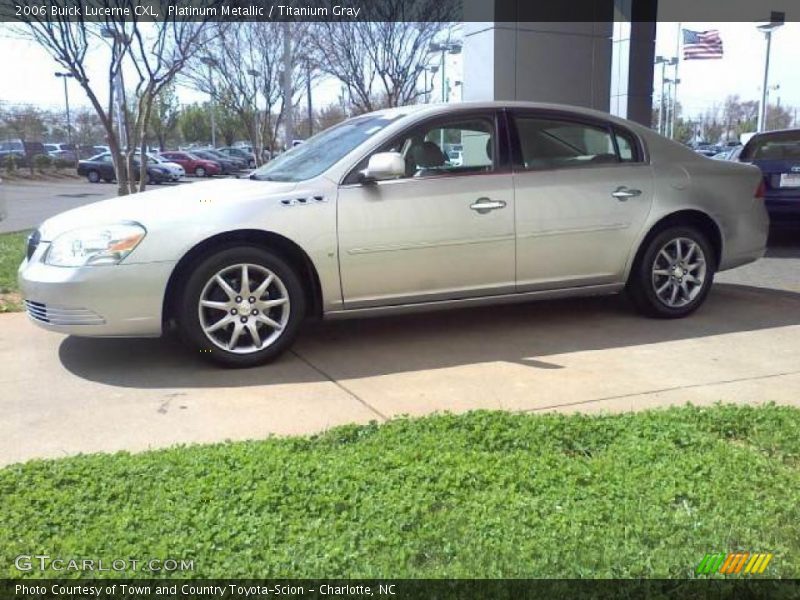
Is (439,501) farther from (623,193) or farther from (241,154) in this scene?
(241,154)

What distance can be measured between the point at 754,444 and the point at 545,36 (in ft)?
27.6

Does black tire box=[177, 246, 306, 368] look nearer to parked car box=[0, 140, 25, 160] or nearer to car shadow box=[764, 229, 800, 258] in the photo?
car shadow box=[764, 229, 800, 258]

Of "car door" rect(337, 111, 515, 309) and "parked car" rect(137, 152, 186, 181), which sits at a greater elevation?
"car door" rect(337, 111, 515, 309)

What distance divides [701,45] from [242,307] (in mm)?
33897

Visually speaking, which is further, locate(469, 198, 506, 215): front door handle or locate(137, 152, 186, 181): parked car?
locate(137, 152, 186, 181): parked car

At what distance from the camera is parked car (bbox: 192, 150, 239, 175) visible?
4456 cm

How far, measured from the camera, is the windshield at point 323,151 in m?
5.06

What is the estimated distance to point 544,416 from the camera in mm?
3760

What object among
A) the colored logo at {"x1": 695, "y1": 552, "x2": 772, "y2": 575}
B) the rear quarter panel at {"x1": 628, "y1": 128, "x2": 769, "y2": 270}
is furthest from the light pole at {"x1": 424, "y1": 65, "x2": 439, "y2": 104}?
the colored logo at {"x1": 695, "y1": 552, "x2": 772, "y2": 575}

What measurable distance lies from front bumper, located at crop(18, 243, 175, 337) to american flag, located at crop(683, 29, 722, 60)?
3367 centimetres

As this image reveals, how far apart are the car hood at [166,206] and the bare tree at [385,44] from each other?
1545 cm

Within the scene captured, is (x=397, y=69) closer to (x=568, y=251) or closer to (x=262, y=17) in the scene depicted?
(x=262, y=17)

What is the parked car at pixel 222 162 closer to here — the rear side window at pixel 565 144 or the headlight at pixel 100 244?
the rear side window at pixel 565 144

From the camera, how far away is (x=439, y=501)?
114 inches
